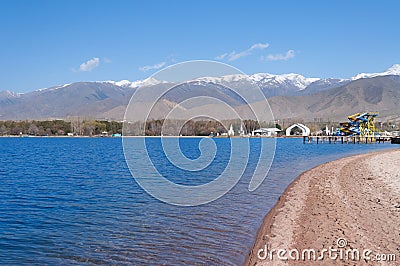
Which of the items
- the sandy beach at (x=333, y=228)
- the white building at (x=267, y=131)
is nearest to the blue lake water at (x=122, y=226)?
the sandy beach at (x=333, y=228)

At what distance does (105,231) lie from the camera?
49.1 feet

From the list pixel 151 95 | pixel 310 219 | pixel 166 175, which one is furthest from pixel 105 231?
pixel 166 175

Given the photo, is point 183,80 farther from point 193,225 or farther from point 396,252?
point 396,252

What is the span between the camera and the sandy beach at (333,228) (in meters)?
10.6

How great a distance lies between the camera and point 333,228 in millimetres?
13336

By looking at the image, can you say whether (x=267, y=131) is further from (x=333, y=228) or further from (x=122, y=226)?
(x=333, y=228)

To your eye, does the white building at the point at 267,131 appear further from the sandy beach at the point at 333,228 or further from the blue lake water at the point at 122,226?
the blue lake water at the point at 122,226

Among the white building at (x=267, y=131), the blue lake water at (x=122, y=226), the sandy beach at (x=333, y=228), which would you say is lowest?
the blue lake water at (x=122, y=226)

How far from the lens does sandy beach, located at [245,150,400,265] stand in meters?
10.6

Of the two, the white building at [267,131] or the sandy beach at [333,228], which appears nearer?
the sandy beach at [333,228]

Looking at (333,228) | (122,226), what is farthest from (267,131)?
(333,228)

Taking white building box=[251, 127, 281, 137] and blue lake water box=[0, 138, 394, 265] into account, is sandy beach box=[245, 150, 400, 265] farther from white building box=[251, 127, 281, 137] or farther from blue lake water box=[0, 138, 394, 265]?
white building box=[251, 127, 281, 137]

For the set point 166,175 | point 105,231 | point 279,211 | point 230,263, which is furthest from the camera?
point 166,175

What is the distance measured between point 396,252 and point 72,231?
34.7ft
